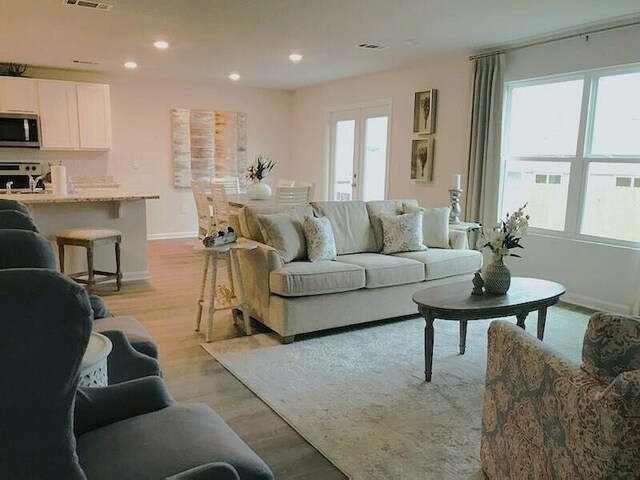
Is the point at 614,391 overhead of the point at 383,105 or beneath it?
beneath

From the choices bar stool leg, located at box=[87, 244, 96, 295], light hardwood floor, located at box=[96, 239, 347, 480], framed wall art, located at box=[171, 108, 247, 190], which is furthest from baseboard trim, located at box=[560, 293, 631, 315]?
framed wall art, located at box=[171, 108, 247, 190]

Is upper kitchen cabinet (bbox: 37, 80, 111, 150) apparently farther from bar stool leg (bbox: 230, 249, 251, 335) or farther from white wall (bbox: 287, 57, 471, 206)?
bar stool leg (bbox: 230, 249, 251, 335)

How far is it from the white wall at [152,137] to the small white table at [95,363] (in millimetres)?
6754

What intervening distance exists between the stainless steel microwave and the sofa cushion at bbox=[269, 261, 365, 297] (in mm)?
4999

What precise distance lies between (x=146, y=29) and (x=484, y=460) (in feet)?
15.1

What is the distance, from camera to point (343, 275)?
3754 millimetres

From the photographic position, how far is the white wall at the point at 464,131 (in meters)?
4.46

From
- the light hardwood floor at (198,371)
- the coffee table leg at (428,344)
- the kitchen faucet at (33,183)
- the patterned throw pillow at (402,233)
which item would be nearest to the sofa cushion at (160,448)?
the light hardwood floor at (198,371)

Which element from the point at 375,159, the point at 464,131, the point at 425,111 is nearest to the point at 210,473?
the point at 464,131

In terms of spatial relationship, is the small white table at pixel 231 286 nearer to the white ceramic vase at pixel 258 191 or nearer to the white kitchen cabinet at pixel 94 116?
the white ceramic vase at pixel 258 191

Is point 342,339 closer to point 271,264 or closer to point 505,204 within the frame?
point 271,264

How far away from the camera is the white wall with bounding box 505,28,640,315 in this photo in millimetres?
4371

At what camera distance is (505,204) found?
18.4 ft

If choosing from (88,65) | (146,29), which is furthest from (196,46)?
(88,65)
